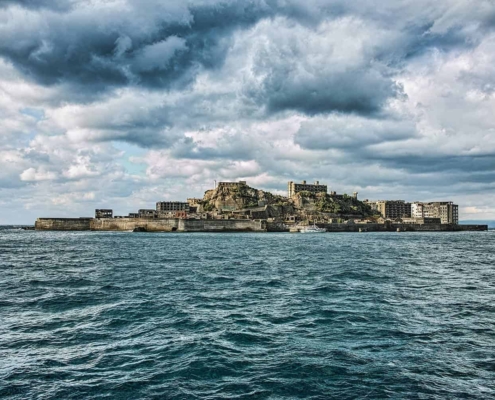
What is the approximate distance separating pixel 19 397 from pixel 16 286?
21588mm

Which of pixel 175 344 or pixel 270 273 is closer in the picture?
pixel 175 344

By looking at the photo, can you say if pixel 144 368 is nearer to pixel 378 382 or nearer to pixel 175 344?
pixel 175 344

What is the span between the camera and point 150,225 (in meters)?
166

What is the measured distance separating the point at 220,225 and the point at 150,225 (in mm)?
28527

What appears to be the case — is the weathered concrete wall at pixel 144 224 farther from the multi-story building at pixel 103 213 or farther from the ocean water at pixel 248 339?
the ocean water at pixel 248 339

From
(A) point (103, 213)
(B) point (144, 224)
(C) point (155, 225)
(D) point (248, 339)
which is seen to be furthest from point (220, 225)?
(D) point (248, 339)

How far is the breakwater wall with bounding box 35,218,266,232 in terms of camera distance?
16612 cm

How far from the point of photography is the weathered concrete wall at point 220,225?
543 ft

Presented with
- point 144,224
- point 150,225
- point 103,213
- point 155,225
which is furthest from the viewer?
point 103,213

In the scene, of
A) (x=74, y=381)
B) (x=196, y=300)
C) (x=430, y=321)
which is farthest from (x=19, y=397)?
(x=430, y=321)

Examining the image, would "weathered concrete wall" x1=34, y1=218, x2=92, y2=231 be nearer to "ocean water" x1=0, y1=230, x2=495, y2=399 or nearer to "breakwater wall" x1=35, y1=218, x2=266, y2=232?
"breakwater wall" x1=35, y1=218, x2=266, y2=232

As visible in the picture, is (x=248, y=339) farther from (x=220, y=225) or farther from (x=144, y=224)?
(x=144, y=224)

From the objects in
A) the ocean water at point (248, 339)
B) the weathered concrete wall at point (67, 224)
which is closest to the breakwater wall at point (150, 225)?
the weathered concrete wall at point (67, 224)

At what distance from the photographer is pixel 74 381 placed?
39.7 ft
